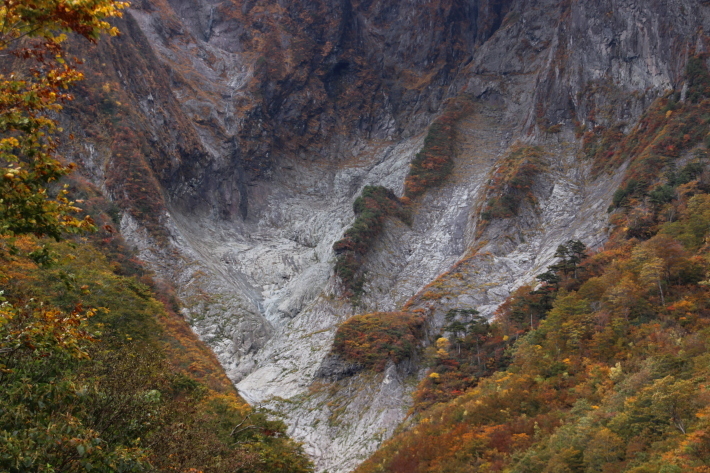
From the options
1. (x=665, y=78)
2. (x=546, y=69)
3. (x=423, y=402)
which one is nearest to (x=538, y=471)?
(x=423, y=402)

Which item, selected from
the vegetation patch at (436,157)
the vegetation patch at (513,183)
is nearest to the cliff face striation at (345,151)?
the vegetation patch at (513,183)

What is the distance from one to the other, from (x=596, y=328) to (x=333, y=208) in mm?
55542

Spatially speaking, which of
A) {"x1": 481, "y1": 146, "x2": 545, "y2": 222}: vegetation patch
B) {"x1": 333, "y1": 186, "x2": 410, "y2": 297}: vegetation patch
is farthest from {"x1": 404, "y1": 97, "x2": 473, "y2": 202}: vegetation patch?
{"x1": 481, "y1": 146, "x2": 545, "y2": 222}: vegetation patch

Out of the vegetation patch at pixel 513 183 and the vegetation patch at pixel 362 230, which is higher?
the vegetation patch at pixel 362 230

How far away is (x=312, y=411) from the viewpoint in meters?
40.2

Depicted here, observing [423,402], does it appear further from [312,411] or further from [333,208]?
[333,208]

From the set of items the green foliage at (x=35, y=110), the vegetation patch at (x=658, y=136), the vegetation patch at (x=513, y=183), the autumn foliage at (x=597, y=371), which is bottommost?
the autumn foliage at (x=597, y=371)

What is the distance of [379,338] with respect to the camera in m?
43.5

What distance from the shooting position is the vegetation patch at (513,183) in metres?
58.5

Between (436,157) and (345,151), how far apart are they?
22308 millimetres

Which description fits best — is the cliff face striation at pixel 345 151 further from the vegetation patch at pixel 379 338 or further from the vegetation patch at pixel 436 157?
the vegetation patch at pixel 379 338

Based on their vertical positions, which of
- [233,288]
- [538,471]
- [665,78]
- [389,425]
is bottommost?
[389,425]

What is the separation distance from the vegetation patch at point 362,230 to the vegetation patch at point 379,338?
7762 millimetres

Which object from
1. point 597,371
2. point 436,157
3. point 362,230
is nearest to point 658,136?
point 436,157
